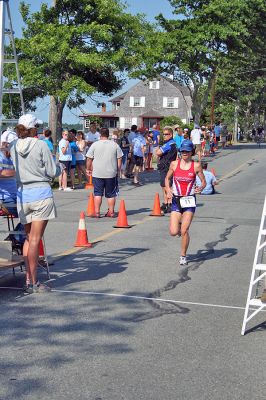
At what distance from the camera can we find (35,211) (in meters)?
8.68

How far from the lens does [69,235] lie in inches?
549

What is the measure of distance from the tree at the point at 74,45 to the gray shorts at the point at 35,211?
16278 mm

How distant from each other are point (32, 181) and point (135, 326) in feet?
7.49

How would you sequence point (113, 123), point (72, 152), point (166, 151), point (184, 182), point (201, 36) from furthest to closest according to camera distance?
point (113, 123) < point (201, 36) < point (72, 152) < point (166, 151) < point (184, 182)

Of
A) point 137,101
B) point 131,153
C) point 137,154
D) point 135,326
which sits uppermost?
point 137,101

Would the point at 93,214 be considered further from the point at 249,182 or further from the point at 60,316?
the point at 249,182

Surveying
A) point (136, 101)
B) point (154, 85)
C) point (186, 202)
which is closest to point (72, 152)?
point (186, 202)

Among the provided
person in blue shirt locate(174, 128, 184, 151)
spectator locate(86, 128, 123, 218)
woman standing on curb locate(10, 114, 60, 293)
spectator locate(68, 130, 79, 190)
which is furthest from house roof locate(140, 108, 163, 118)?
woman standing on curb locate(10, 114, 60, 293)

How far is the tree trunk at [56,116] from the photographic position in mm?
27469

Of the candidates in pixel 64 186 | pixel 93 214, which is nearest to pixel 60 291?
pixel 93 214

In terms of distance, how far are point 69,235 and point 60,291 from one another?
5081 mm

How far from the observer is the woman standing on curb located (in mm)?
8648

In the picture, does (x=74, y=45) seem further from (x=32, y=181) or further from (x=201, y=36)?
(x=201, y=36)

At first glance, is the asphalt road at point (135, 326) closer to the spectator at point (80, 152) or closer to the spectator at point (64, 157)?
the spectator at point (64, 157)
